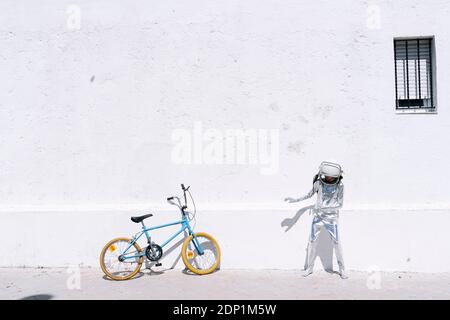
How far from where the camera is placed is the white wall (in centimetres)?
582

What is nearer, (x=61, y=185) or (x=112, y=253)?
(x=112, y=253)

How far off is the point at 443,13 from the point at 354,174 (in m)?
2.77

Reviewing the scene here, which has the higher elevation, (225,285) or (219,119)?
(219,119)

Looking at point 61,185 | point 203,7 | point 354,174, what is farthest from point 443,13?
point 61,185

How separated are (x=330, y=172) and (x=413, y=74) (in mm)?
2215

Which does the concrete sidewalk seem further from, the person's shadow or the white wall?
the white wall

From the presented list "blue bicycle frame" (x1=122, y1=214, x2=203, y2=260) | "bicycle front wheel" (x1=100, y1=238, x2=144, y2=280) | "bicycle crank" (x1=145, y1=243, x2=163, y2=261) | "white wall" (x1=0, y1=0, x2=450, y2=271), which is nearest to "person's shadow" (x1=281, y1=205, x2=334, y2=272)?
"white wall" (x1=0, y1=0, x2=450, y2=271)

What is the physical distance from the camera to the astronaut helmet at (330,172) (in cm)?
537

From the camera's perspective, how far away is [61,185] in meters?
6.22

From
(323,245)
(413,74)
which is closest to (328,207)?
(323,245)

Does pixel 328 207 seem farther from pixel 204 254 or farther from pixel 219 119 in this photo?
pixel 219 119

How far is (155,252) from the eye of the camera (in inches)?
223
